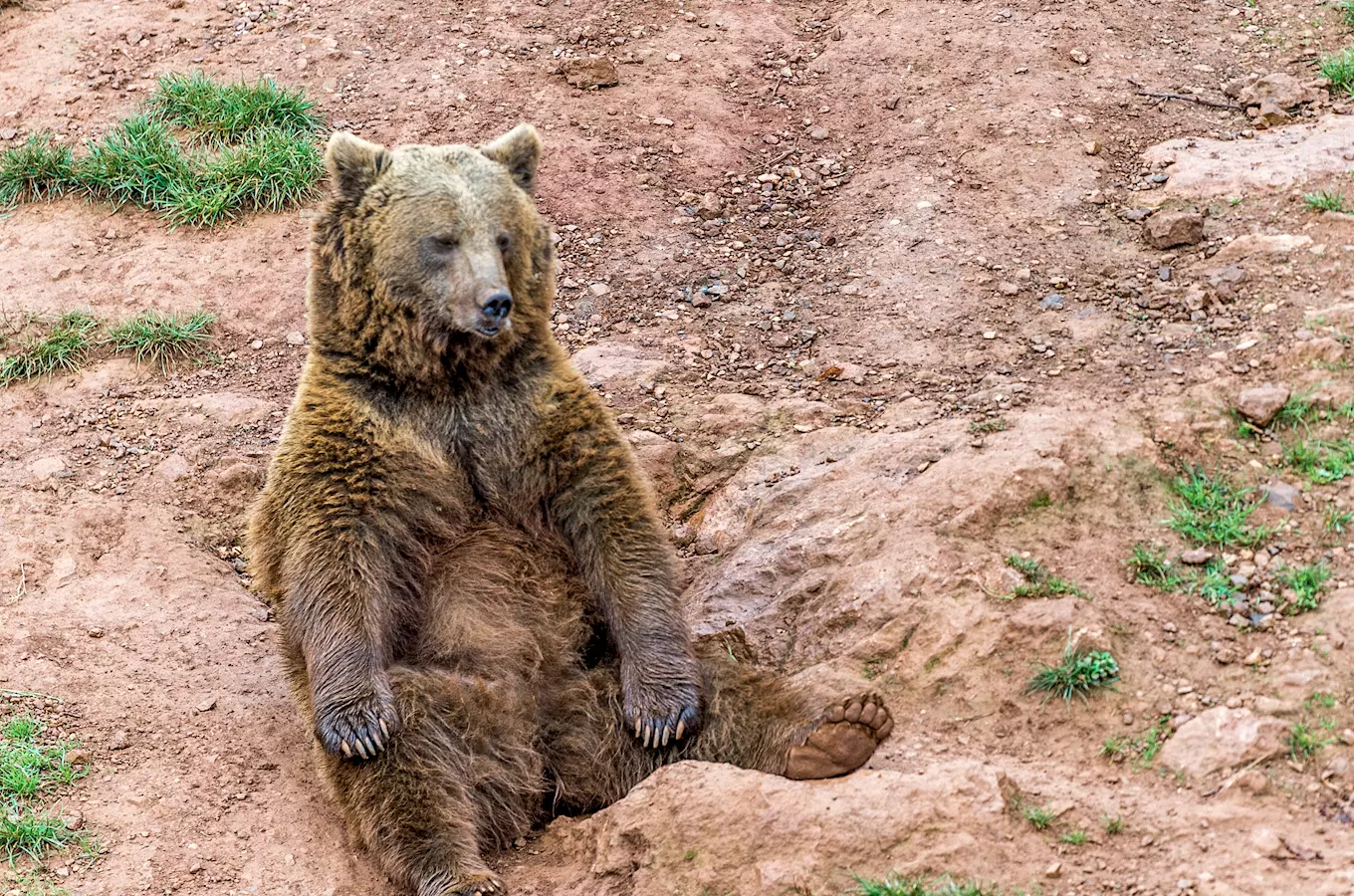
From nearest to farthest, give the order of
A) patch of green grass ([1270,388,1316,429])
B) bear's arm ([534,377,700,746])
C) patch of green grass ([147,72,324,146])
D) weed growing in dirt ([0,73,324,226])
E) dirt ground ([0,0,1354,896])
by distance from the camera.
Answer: dirt ground ([0,0,1354,896]), patch of green grass ([1270,388,1316,429]), bear's arm ([534,377,700,746]), weed growing in dirt ([0,73,324,226]), patch of green grass ([147,72,324,146])

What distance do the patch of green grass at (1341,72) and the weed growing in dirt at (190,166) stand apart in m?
4.97

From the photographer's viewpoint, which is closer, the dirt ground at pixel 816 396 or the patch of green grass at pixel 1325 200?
the dirt ground at pixel 816 396

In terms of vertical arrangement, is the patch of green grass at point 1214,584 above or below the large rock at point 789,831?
above

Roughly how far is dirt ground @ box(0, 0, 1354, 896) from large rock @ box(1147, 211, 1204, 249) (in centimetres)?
5

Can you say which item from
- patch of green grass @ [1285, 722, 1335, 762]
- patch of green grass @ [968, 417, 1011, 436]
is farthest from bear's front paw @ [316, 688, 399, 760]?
patch of green grass @ [1285, 722, 1335, 762]

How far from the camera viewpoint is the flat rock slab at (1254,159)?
584cm

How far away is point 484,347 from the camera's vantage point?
A: 4.79m

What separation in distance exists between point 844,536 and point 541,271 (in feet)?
4.51

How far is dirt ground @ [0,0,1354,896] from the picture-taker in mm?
3885

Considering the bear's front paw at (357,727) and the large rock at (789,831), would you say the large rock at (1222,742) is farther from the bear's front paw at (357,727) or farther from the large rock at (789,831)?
the bear's front paw at (357,727)

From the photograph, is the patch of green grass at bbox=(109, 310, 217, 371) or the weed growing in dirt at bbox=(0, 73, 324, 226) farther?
the weed growing in dirt at bbox=(0, 73, 324, 226)

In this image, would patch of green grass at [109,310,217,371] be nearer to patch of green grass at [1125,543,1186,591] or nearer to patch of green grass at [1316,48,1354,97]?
patch of green grass at [1125,543,1186,591]

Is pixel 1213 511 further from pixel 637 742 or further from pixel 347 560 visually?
pixel 347 560

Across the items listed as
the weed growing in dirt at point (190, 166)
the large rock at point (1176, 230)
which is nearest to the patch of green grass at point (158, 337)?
the weed growing in dirt at point (190, 166)
